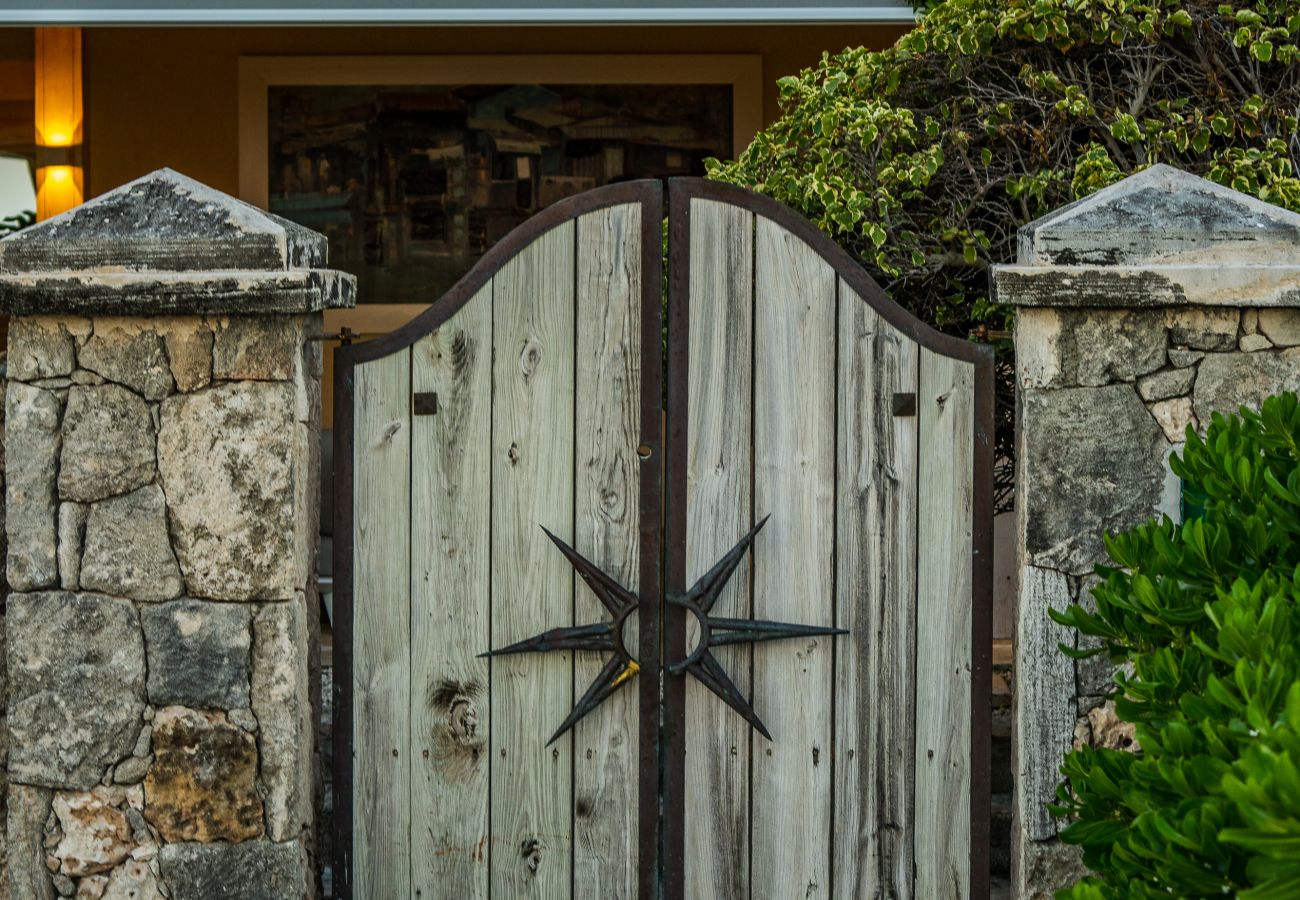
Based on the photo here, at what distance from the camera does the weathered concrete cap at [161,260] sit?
2812 mm

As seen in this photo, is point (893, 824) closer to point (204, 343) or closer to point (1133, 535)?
point (1133, 535)

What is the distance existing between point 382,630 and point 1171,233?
5.49 ft

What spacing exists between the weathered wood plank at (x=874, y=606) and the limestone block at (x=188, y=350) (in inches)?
47.3

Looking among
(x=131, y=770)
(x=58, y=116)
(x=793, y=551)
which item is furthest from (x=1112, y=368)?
(x=58, y=116)

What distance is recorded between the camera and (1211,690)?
60.2 inches

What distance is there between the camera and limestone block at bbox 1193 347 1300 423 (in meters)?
2.81

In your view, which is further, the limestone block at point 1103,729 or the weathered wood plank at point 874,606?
the weathered wood plank at point 874,606

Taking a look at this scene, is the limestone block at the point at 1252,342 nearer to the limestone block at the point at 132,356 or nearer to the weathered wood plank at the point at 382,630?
the weathered wood plank at the point at 382,630

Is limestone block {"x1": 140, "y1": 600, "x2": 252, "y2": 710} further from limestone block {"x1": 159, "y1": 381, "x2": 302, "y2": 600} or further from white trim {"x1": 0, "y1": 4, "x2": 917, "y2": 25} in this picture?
white trim {"x1": 0, "y1": 4, "x2": 917, "y2": 25}

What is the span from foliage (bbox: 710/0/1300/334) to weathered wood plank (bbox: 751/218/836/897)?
321 millimetres

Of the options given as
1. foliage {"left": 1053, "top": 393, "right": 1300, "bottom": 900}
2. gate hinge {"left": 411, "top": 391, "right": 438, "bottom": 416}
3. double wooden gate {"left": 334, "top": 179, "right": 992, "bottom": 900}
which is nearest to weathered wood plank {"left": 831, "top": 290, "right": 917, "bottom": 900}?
double wooden gate {"left": 334, "top": 179, "right": 992, "bottom": 900}

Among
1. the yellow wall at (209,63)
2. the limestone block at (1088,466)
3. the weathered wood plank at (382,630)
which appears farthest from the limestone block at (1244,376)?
the yellow wall at (209,63)

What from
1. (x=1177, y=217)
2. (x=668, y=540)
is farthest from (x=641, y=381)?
(x=1177, y=217)

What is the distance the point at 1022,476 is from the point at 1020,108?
975mm
